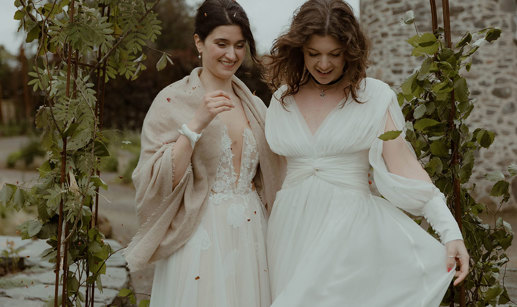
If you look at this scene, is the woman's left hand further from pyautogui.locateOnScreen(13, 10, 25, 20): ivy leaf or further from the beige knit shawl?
pyautogui.locateOnScreen(13, 10, 25, 20): ivy leaf

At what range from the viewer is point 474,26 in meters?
7.71

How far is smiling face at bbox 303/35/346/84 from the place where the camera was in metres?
1.97

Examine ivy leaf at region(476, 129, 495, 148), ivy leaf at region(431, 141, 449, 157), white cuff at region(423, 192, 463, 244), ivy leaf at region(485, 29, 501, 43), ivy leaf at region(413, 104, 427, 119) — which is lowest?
white cuff at region(423, 192, 463, 244)

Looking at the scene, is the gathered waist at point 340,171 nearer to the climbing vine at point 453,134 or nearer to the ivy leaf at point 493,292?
the climbing vine at point 453,134

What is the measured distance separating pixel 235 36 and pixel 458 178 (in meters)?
1.02

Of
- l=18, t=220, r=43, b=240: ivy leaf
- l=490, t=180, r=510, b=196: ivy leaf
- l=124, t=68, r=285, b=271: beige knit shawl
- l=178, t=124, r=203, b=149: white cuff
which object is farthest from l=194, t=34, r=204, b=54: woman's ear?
l=490, t=180, r=510, b=196: ivy leaf

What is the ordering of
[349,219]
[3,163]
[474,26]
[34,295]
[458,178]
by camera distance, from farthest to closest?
[3,163] → [474,26] → [34,295] → [458,178] → [349,219]

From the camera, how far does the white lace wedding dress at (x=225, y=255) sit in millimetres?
2143

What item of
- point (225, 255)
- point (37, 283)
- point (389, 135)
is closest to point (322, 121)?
point (389, 135)

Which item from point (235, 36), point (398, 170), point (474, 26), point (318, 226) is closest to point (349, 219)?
point (318, 226)

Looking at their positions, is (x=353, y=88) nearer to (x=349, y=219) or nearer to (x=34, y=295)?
(x=349, y=219)

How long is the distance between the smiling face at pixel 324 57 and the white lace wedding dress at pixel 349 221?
129 mm

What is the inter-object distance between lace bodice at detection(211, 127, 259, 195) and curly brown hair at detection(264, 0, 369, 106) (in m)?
0.24

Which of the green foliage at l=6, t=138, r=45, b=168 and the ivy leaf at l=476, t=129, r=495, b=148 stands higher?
the ivy leaf at l=476, t=129, r=495, b=148
